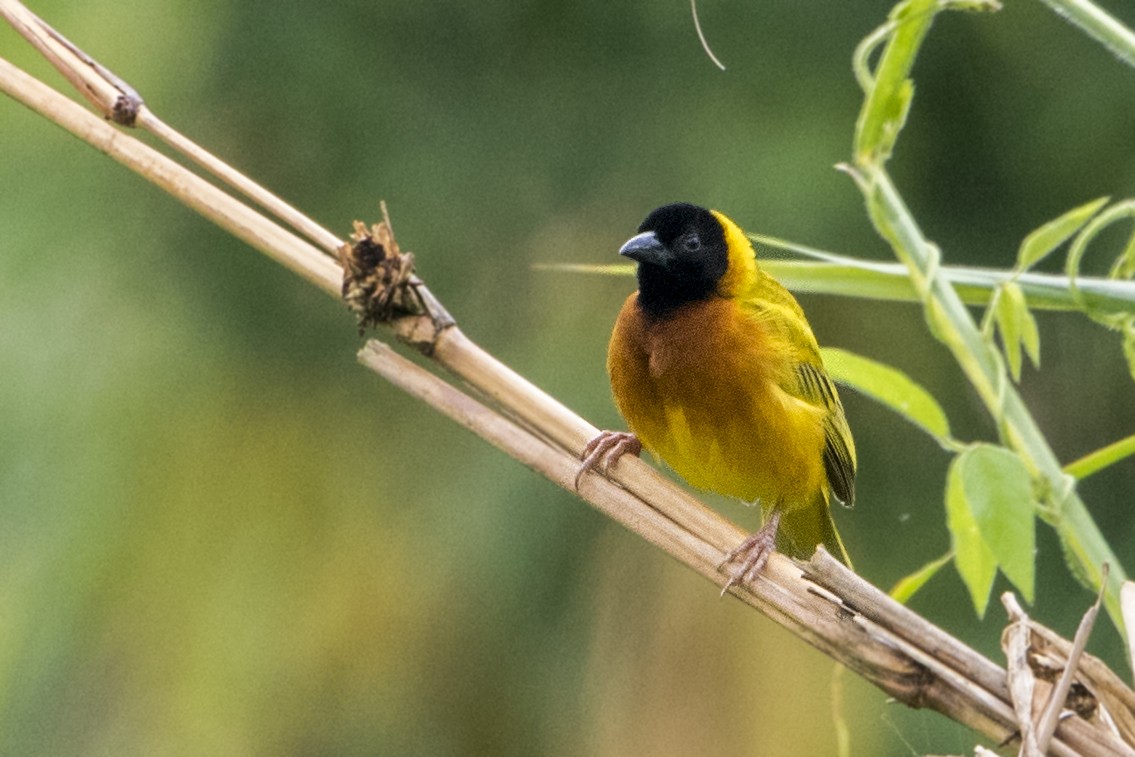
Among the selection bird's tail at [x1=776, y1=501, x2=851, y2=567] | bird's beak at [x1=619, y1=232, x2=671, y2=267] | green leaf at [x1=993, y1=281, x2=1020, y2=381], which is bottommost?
green leaf at [x1=993, y1=281, x2=1020, y2=381]

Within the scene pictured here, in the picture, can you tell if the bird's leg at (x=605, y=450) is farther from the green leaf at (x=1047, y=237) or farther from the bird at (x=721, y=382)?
the green leaf at (x=1047, y=237)

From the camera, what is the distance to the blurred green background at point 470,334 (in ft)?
9.64

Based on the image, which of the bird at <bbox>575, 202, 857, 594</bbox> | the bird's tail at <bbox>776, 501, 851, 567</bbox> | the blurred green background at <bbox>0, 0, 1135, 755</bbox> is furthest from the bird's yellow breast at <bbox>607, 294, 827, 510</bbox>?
the blurred green background at <bbox>0, 0, 1135, 755</bbox>

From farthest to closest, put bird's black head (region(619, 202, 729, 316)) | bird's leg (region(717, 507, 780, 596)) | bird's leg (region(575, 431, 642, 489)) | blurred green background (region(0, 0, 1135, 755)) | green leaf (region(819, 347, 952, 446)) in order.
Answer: blurred green background (region(0, 0, 1135, 755)) < bird's black head (region(619, 202, 729, 316)) < bird's leg (region(575, 431, 642, 489)) < bird's leg (region(717, 507, 780, 596)) < green leaf (region(819, 347, 952, 446))

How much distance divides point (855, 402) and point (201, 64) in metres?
1.61

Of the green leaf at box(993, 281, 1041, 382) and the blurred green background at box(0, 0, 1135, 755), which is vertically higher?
the blurred green background at box(0, 0, 1135, 755)

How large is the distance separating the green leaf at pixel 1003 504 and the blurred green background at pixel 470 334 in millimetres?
1943

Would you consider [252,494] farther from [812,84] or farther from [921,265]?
[921,265]

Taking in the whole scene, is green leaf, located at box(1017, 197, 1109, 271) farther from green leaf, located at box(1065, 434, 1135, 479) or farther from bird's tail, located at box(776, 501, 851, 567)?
bird's tail, located at box(776, 501, 851, 567)

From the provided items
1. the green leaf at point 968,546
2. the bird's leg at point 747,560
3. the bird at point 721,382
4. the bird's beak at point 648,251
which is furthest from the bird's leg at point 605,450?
the green leaf at point 968,546

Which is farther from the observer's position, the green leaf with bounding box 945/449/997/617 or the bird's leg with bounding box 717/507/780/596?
the bird's leg with bounding box 717/507/780/596

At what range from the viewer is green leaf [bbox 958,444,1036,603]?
925 millimetres

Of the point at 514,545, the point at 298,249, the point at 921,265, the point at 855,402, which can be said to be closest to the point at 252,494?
the point at 514,545

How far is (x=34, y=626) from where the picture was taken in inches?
115
